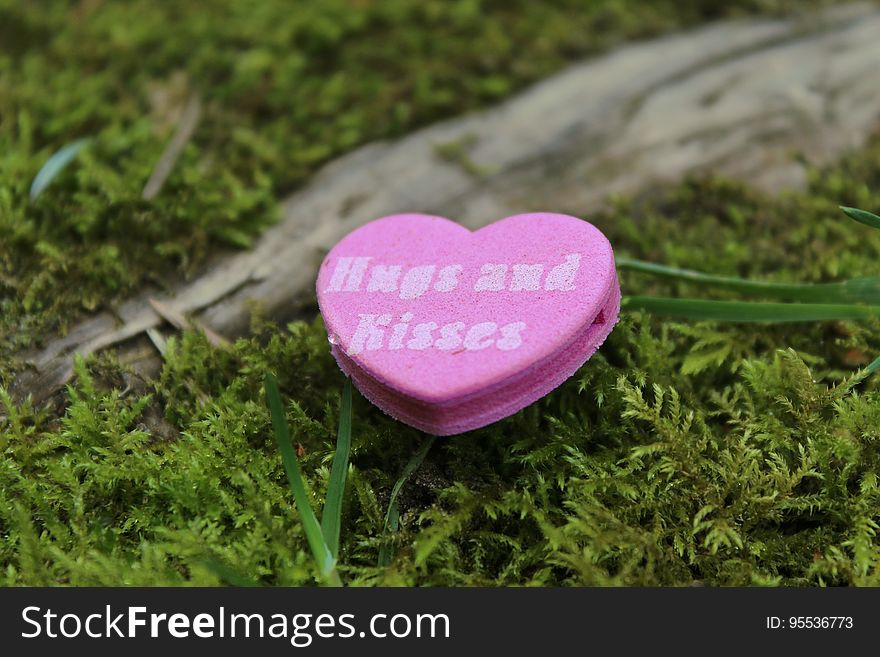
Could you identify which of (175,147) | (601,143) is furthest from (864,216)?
(175,147)

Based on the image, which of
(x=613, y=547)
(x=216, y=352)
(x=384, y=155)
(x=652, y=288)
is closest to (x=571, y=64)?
(x=384, y=155)

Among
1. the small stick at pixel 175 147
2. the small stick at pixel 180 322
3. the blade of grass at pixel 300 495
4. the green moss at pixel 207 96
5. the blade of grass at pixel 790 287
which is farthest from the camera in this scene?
the small stick at pixel 175 147

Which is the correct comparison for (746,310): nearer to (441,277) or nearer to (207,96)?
(441,277)

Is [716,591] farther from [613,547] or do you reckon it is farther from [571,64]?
[571,64]

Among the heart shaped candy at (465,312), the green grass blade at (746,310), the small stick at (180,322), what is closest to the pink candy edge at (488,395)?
the heart shaped candy at (465,312)

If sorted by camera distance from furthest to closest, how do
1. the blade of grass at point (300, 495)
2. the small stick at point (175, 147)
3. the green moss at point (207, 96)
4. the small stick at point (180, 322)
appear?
the small stick at point (175, 147) → the green moss at point (207, 96) → the small stick at point (180, 322) → the blade of grass at point (300, 495)

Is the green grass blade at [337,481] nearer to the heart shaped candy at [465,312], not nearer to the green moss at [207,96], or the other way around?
the heart shaped candy at [465,312]
